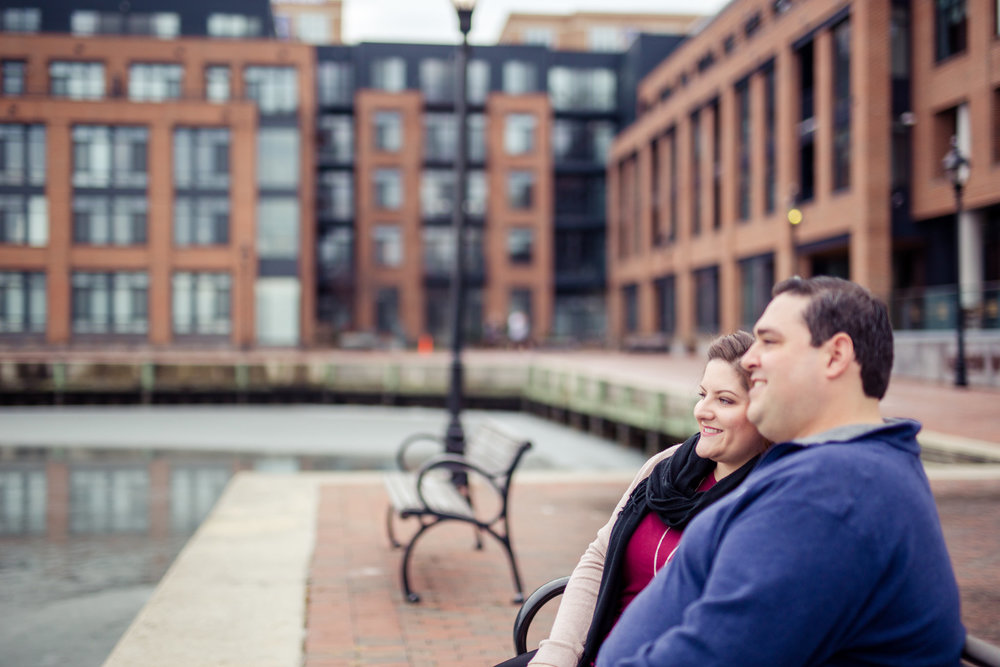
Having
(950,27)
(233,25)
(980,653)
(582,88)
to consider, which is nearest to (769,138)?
(950,27)

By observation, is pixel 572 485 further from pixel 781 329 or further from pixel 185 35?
pixel 185 35

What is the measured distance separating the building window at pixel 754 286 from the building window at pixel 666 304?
759 cm

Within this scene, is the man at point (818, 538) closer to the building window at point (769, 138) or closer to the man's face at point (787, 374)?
the man's face at point (787, 374)

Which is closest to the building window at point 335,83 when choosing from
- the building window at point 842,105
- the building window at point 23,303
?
the building window at point 23,303

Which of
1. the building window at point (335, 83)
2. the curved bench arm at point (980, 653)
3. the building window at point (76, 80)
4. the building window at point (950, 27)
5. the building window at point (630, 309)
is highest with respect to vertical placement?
the building window at point (335, 83)

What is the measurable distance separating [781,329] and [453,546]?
541 centimetres

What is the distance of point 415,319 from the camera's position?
55.5 meters

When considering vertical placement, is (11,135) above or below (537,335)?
above

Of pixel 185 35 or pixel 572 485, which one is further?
pixel 185 35

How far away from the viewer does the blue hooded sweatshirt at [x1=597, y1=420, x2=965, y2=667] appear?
152cm

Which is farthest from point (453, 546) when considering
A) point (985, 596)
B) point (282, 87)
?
point (282, 87)

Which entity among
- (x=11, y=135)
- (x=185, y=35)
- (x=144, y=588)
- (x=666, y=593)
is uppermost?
(x=185, y=35)

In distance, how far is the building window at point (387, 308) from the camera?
5581cm

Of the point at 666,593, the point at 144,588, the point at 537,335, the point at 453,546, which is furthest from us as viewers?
the point at 537,335
